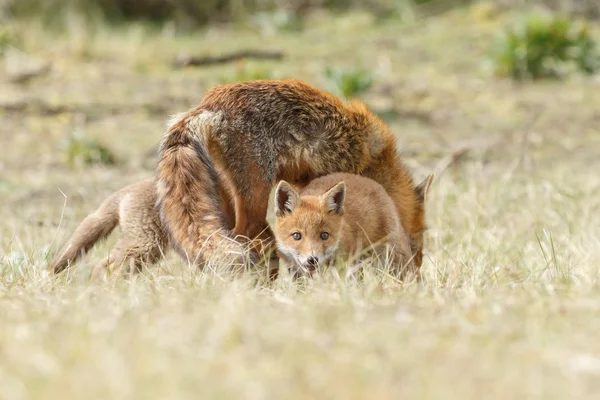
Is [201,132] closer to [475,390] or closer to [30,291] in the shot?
[30,291]

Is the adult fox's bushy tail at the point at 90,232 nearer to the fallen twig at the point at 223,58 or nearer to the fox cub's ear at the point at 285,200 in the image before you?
the fox cub's ear at the point at 285,200

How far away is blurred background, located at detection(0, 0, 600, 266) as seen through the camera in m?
9.79

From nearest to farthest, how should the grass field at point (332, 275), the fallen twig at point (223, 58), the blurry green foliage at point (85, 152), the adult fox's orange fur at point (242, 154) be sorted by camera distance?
1. the grass field at point (332, 275)
2. the adult fox's orange fur at point (242, 154)
3. the blurry green foliage at point (85, 152)
4. the fallen twig at point (223, 58)

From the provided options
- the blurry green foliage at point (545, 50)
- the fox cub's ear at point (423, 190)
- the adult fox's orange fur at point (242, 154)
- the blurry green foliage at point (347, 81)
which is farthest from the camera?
the blurry green foliage at point (545, 50)

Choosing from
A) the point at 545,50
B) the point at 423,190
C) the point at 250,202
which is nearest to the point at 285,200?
the point at 250,202

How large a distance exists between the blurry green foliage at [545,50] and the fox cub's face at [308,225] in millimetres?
7925

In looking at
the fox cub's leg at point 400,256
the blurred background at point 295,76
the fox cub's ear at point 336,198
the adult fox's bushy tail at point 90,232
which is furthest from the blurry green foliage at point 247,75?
the fox cub's ear at point 336,198

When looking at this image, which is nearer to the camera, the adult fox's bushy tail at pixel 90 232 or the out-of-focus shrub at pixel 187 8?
the adult fox's bushy tail at pixel 90 232

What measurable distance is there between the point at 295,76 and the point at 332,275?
25.7ft

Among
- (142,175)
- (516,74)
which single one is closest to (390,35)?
(516,74)

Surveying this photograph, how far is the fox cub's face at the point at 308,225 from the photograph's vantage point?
212 inches

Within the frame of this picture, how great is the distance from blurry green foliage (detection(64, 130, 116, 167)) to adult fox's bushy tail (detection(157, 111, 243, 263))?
4.51m

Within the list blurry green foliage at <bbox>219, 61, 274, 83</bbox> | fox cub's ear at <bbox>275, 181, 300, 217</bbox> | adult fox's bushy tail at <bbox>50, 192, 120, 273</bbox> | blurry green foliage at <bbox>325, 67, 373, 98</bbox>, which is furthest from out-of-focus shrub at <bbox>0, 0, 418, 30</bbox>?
fox cub's ear at <bbox>275, 181, 300, 217</bbox>

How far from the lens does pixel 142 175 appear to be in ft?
31.1
